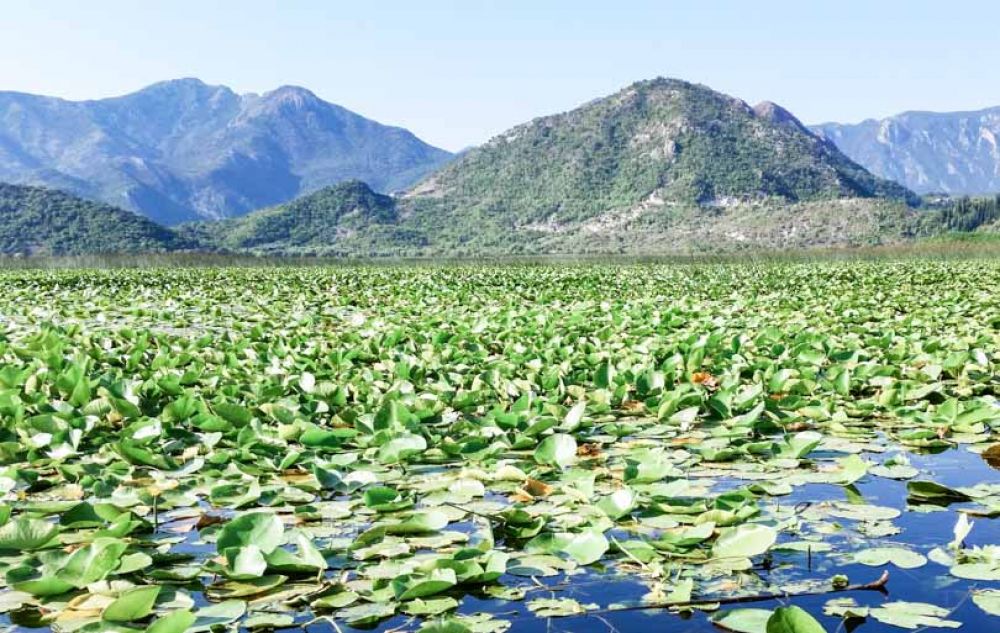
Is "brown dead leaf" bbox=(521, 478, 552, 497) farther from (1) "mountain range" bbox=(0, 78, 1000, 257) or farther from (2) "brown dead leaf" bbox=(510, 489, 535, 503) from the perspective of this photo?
(1) "mountain range" bbox=(0, 78, 1000, 257)

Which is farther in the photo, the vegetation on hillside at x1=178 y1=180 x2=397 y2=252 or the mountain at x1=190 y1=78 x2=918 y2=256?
the vegetation on hillside at x1=178 y1=180 x2=397 y2=252

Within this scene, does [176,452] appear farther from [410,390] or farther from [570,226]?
[570,226]

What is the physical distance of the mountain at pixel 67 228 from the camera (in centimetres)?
7959

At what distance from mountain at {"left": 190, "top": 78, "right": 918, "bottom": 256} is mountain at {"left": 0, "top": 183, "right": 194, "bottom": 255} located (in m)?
26.1

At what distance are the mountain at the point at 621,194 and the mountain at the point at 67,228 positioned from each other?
26095 millimetres

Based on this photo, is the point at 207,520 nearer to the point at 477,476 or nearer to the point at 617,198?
the point at 477,476

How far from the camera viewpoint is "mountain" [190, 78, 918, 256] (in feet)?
348

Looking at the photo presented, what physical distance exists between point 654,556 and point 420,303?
10.4 meters

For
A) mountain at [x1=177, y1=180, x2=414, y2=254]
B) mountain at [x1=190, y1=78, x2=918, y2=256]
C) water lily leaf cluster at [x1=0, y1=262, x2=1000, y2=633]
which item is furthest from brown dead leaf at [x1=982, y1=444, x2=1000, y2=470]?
mountain at [x1=177, y1=180, x2=414, y2=254]

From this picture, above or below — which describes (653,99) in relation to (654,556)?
above

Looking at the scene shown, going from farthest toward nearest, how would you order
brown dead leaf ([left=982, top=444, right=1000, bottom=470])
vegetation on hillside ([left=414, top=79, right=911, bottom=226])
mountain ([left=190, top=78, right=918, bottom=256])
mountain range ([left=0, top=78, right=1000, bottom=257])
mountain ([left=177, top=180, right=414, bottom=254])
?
vegetation on hillside ([left=414, top=79, right=911, bottom=226]) → mountain ([left=177, top=180, right=414, bottom=254]) → mountain ([left=190, top=78, right=918, bottom=256]) → mountain range ([left=0, top=78, right=1000, bottom=257]) → brown dead leaf ([left=982, top=444, right=1000, bottom=470])

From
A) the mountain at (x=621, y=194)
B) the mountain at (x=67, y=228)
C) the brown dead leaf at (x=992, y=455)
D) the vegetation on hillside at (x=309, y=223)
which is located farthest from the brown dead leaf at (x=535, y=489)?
the vegetation on hillside at (x=309, y=223)

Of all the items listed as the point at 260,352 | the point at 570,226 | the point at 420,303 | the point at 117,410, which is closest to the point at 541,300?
the point at 420,303

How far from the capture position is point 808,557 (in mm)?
2604
